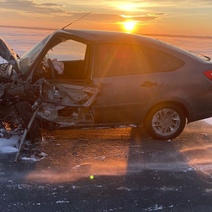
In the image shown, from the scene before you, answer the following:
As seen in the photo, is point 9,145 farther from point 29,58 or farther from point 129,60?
point 129,60

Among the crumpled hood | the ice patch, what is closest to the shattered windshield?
the crumpled hood

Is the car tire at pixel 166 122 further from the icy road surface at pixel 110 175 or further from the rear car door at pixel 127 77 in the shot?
the rear car door at pixel 127 77

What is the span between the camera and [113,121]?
5734 mm

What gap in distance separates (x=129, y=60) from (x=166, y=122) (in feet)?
3.72

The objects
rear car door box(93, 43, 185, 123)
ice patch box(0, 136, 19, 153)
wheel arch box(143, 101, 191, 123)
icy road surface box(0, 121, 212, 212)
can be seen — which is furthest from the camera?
wheel arch box(143, 101, 191, 123)

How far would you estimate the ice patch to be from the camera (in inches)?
206

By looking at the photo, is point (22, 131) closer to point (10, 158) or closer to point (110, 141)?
point (10, 158)

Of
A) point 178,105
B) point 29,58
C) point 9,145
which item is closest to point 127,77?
point 178,105

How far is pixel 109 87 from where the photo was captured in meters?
5.50

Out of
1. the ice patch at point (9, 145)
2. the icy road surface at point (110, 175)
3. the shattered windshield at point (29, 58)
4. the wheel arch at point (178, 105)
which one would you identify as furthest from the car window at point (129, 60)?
the ice patch at point (9, 145)

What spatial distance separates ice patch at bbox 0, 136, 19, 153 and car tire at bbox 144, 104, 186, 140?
1988 millimetres

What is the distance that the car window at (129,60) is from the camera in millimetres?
5566

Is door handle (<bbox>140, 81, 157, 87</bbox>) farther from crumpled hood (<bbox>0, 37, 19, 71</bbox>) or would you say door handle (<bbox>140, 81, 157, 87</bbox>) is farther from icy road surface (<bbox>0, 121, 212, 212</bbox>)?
crumpled hood (<bbox>0, 37, 19, 71</bbox>)

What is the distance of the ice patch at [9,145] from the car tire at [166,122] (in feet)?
6.52
